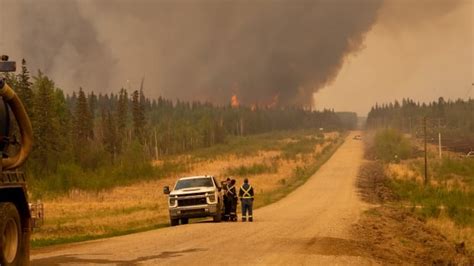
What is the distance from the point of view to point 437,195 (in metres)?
49.6

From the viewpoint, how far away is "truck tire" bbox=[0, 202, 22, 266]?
1090 cm

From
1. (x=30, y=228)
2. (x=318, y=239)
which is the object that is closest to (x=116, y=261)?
(x=30, y=228)

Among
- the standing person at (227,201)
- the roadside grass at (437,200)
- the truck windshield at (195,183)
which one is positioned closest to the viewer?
the truck windshield at (195,183)

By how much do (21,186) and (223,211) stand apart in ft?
62.5

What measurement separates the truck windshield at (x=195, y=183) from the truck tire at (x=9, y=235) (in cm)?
1761

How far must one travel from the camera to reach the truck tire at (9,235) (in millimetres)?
10898

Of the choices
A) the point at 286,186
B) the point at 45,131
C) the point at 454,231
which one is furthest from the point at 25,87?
the point at 454,231

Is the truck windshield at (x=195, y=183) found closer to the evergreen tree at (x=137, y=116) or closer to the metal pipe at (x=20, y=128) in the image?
the metal pipe at (x=20, y=128)

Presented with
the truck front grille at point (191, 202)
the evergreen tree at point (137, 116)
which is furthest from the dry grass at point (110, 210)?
the evergreen tree at point (137, 116)

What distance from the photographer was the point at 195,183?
2956 centimetres

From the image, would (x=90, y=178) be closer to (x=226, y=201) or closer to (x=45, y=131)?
(x=45, y=131)

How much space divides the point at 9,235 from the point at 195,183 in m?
18.2

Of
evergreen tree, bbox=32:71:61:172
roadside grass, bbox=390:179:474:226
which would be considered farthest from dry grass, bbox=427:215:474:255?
evergreen tree, bbox=32:71:61:172

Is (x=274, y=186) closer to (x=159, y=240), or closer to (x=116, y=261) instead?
(x=159, y=240)
